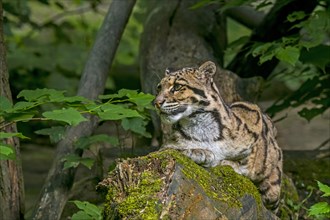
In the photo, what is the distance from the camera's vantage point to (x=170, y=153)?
4.49 m

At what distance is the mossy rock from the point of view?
425 centimetres

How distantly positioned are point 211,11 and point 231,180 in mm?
4146

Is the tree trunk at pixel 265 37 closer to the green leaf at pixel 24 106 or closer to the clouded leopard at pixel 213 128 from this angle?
the clouded leopard at pixel 213 128

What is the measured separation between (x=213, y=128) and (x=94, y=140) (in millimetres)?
1451

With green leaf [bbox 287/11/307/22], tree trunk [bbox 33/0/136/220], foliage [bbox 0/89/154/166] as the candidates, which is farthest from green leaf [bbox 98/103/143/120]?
green leaf [bbox 287/11/307/22]

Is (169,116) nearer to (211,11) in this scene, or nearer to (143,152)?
(143,152)

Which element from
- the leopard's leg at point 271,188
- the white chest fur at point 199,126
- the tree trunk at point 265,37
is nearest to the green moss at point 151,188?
the white chest fur at point 199,126

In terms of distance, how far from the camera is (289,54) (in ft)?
20.2

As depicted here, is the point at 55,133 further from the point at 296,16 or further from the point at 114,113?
the point at 296,16

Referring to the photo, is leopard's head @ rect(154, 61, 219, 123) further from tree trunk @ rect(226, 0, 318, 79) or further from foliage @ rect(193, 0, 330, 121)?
tree trunk @ rect(226, 0, 318, 79)

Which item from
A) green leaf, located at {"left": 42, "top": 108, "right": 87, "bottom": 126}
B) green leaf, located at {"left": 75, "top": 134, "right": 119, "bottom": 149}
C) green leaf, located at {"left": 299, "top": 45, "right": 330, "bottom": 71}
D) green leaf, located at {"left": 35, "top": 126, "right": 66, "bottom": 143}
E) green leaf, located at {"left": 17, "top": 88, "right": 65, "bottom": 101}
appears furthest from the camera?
green leaf, located at {"left": 299, "top": 45, "right": 330, "bottom": 71}

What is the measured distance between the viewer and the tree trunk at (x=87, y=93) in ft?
21.4

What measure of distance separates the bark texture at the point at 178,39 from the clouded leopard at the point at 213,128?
1.96 m

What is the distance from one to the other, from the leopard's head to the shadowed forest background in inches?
5.0
